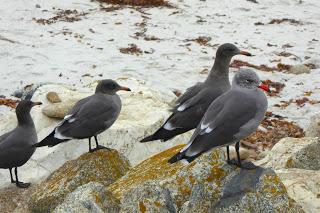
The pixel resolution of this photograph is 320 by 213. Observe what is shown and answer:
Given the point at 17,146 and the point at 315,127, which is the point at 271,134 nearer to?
the point at 315,127

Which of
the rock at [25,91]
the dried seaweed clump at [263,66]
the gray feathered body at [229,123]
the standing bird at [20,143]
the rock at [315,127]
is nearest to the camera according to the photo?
the gray feathered body at [229,123]

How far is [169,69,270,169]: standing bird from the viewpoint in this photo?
16.2ft

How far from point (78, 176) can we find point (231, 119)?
106 inches

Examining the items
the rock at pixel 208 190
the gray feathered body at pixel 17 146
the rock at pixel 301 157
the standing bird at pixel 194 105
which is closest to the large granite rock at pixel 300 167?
the rock at pixel 301 157

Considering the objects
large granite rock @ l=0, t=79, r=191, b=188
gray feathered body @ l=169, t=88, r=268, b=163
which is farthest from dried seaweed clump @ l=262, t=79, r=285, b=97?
gray feathered body @ l=169, t=88, r=268, b=163

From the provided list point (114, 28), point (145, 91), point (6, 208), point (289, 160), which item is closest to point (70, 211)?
point (6, 208)

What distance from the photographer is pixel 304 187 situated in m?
6.29

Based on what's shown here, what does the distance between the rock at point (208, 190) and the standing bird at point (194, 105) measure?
472 millimetres

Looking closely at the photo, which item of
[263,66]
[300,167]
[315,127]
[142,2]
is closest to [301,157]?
[300,167]

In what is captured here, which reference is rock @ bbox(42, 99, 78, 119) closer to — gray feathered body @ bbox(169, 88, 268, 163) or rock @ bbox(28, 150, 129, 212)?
rock @ bbox(28, 150, 129, 212)

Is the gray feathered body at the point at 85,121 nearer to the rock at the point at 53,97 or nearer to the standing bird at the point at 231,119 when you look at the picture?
the standing bird at the point at 231,119

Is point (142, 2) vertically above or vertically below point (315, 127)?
below

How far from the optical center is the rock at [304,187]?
19.7 ft

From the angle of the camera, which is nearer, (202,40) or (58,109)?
(58,109)
